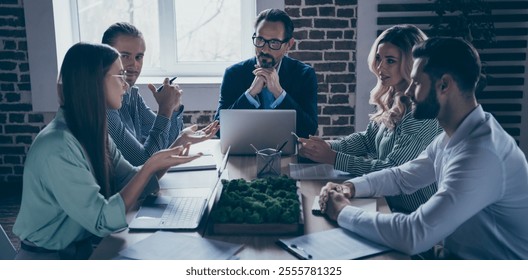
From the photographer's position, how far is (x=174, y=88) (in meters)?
2.80

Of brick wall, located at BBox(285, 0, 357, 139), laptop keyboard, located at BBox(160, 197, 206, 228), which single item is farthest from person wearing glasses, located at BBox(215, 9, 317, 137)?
laptop keyboard, located at BBox(160, 197, 206, 228)

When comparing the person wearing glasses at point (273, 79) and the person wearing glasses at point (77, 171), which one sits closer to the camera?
the person wearing glasses at point (77, 171)

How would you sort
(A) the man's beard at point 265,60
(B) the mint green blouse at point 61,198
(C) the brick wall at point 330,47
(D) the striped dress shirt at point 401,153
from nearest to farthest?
(B) the mint green blouse at point 61,198 < (D) the striped dress shirt at point 401,153 < (A) the man's beard at point 265,60 < (C) the brick wall at point 330,47

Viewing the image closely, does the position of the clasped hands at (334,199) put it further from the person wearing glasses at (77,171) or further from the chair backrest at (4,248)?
the chair backrest at (4,248)

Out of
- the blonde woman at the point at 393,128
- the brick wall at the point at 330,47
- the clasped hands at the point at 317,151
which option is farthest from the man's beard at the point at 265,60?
the brick wall at the point at 330,47

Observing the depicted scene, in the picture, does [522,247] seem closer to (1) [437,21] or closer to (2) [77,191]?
(2) [77,191]

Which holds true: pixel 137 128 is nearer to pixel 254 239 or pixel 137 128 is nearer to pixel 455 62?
pixel 254 239

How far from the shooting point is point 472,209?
1.50 meters

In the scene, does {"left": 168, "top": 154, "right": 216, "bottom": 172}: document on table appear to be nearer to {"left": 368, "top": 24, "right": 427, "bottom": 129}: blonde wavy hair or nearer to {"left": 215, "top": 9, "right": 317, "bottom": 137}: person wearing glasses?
{"left": 215, "top": 9, "right": 317, "bottom": 137}: person wearing glasses

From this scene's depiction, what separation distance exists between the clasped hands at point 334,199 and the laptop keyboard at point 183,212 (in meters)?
0.41

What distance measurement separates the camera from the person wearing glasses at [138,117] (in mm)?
2480

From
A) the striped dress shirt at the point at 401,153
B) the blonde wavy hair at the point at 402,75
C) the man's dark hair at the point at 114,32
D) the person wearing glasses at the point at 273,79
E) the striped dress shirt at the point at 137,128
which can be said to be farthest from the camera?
the person wearing glasses at the point at 273,79
